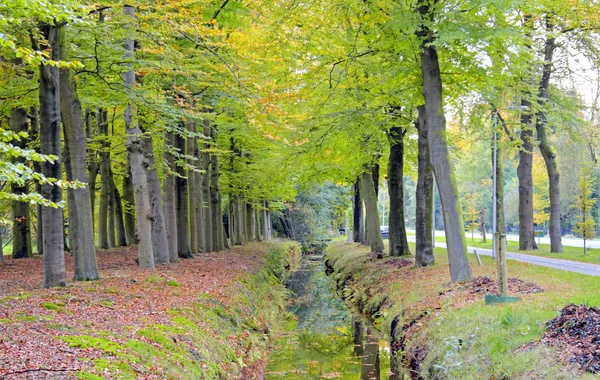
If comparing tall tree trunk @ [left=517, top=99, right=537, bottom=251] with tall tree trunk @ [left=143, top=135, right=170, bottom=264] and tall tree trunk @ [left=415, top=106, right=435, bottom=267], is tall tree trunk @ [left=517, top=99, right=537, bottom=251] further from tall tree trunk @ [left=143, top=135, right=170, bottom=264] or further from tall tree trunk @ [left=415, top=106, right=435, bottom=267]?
tall tree trunk @ [left=143, top=135, right=170, bottom=264]

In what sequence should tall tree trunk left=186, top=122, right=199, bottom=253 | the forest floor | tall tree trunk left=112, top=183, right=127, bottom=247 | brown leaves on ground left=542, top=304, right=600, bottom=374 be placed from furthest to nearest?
tall tree trunk left=112, top=183, right=127, bottom=247 < tall tree trunk left=186, top=122, right=199, bottom=253 < the forest floor < brown leaves on ground left=542, top=304, right=600, bottom=374

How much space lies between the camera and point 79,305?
957cm

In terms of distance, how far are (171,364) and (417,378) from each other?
4.58m

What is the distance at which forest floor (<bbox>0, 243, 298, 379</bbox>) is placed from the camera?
666 cm

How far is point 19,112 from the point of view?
18.7 metres

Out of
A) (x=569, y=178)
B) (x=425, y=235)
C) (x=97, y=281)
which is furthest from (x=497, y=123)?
(x=569, y=178)

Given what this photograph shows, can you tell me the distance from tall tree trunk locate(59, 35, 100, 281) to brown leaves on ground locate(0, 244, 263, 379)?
1.85 feet

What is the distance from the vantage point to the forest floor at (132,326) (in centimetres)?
666

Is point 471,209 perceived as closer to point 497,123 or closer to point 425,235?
point 497,123

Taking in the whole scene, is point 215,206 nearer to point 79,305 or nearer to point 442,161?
point 442,161

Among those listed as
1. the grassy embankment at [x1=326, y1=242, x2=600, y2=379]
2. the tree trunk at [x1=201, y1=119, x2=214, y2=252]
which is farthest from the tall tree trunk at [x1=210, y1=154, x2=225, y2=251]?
the grassy embankment at [x1=326, y1=242, x2=600, y2=379]

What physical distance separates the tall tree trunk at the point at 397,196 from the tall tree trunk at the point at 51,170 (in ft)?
44.4

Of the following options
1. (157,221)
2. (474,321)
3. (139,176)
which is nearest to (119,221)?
(157,221)

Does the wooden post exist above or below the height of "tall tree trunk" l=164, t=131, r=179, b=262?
below
